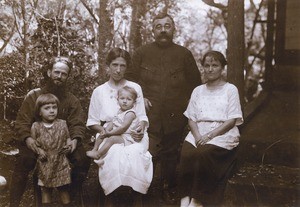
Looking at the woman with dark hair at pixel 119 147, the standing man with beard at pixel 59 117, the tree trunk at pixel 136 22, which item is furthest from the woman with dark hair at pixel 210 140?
the tree trunk at pixel 136 22

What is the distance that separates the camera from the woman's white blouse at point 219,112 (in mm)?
3264

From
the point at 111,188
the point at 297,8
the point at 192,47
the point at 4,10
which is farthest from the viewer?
the point at 192,47

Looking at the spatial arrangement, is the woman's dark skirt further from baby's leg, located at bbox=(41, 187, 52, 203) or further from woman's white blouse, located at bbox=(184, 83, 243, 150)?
baby's leg, located at bbox=(41, 187, 52, 203)

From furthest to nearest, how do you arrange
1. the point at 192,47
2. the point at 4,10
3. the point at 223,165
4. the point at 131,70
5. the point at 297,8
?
the point at 192,47 < the point at 297,8 < the point at 4,10 < the point at 131,70 < the point at 223,165

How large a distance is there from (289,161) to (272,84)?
2185mm

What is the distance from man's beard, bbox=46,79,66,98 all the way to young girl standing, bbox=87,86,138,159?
481 mm

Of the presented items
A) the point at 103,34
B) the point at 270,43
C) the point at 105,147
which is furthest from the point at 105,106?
the point at 270,43

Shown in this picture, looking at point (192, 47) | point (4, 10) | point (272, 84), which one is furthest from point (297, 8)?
point (192, 47)

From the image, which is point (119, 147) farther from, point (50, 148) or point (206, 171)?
point (206, 171)

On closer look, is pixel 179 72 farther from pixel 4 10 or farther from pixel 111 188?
pixel 4 10

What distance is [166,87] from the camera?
379 cm

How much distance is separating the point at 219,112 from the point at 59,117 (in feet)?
4.37

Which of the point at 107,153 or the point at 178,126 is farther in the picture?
the point at 178,126

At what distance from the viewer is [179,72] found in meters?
3.82
